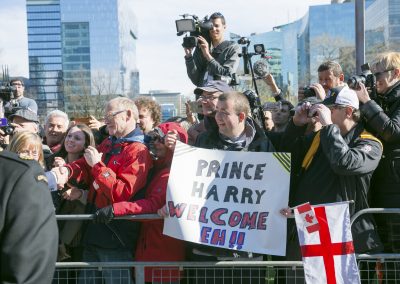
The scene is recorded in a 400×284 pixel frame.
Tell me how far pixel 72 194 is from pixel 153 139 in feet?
2.61

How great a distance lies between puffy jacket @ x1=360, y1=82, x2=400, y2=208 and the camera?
4.45m

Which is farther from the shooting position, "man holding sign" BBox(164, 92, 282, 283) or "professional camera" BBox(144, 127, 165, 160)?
"professional camera" BBox(144, 127, 165, 160)

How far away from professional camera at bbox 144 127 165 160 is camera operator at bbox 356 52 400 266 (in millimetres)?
1606

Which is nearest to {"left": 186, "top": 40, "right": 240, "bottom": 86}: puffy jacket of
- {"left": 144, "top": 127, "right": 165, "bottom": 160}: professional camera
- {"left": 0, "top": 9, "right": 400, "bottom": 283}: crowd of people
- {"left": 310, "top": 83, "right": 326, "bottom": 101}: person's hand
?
{"left": 310, "top": 83, "right": 326, "bottom": 101}: person's hand

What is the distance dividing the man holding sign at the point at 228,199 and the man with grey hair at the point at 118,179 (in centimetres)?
31

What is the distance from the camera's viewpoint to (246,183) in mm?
4383

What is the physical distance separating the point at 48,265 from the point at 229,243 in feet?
7.99

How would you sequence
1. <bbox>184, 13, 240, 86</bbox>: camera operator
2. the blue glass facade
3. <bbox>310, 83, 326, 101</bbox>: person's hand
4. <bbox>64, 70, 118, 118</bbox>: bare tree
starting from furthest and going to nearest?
the blue glass facade → <bbox>64, 70, 118, 118</bbox>: bare tree → <bbox>184, 13, 240, 86</bbox>: camera operator → <bbox>310, 83, 326, 101</bbox>: person's hand

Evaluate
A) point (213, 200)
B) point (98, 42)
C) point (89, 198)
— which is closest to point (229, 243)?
point (213, 200)

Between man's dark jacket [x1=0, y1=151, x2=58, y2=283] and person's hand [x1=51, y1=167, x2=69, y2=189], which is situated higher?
man's dark jacket [x1=0, y1=151, x2=58, y2=283]

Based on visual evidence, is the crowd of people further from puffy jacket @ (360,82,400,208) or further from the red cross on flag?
the red cross on flag

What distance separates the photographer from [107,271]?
14.9 ft

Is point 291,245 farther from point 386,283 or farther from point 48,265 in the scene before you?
point 48,265

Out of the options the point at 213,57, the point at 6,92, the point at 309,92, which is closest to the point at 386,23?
the point at 213,57
